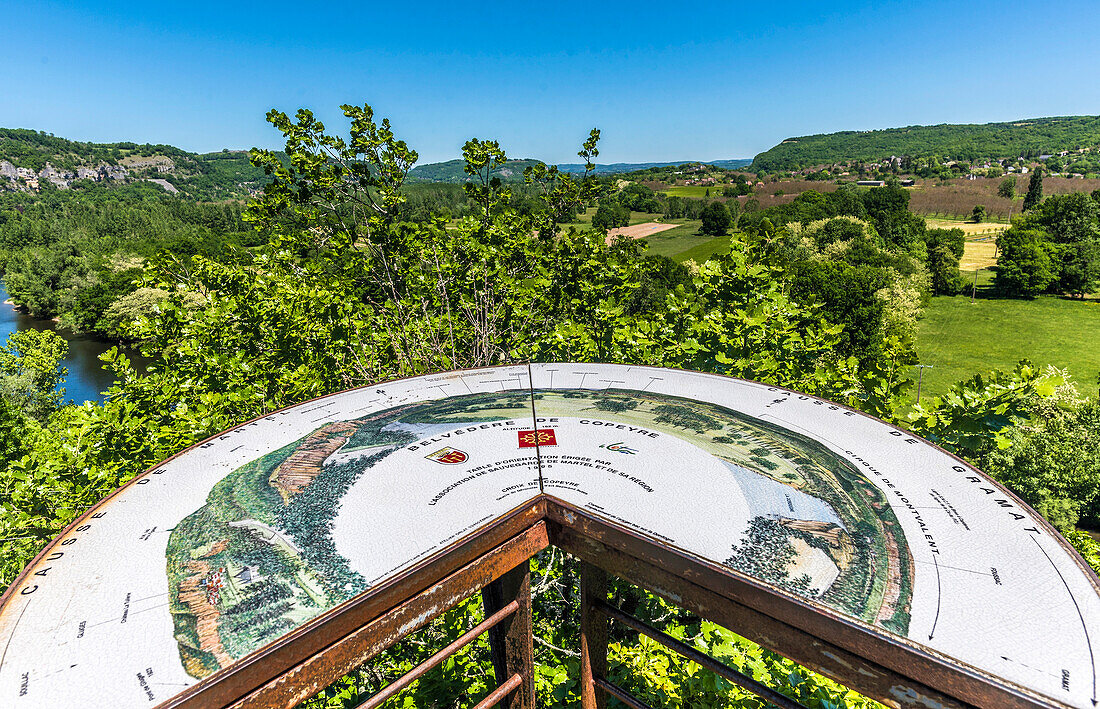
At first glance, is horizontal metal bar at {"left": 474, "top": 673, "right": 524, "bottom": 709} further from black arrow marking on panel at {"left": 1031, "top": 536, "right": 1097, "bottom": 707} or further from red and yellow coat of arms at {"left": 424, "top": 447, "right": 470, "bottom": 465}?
black arrow marking on panel at {"left": 1031, "top": 536, "right": 1097, "bottom": 707}

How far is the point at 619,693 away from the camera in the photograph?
375cm

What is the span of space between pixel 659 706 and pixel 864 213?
12023 centimetres

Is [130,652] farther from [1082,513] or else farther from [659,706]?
[1082,513]

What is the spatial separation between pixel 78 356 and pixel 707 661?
221ft

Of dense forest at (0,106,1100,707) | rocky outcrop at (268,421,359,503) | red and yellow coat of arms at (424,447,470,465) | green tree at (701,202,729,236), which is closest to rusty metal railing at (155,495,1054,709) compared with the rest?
red and yellow coat of arms at (424,447,470,465)

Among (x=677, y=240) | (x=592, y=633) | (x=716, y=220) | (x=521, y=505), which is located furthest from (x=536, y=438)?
(x=716, y=220)

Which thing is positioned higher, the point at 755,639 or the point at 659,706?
the point at 755,639

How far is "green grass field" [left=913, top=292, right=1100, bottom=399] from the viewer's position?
5022 cm

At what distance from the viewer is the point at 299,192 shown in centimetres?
916

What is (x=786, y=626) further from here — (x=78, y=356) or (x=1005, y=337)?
(x=1005, y=337)

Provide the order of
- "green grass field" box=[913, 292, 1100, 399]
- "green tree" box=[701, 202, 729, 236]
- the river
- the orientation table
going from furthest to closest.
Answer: "green tree" box=[701, 202, 729, 236]
"green grass field" box=[913, 292, 1100, 399]
the river
the orientation table

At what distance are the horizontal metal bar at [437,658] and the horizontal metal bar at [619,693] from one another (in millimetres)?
910

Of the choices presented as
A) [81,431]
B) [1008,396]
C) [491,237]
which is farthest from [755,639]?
[491,237]

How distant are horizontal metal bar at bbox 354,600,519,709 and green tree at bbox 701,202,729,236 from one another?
349 feet
